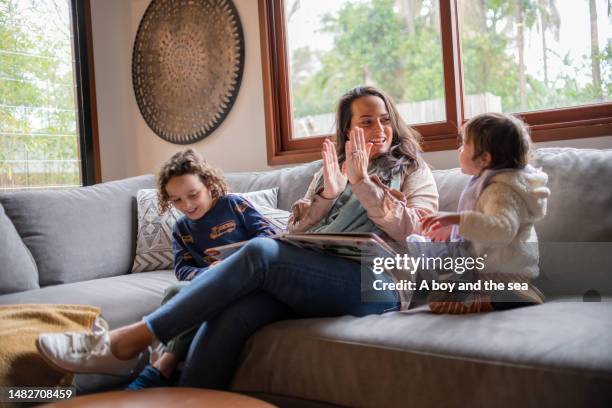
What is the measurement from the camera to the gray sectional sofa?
119 centimetres

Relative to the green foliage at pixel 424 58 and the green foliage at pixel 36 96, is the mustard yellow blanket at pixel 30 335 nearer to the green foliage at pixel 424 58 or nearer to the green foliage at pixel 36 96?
the green foliage at pixel 36 96

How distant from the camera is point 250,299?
1.59 meters

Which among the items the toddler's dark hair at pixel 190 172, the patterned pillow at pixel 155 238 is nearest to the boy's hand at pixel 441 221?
the toddler's dark hair at pixel 190 172

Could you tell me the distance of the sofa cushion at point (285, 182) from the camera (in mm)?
2496

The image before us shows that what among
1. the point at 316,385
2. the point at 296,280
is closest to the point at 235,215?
the point at 296,280

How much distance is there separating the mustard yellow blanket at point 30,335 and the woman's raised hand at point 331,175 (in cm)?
80

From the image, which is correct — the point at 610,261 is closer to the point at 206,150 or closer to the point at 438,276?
the point at 438,276

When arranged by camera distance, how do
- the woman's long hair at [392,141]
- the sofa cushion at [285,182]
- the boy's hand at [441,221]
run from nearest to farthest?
the boy's hand at [441,221]
the woman's long hair at [392,141]
the sofa cushion at [285,182]

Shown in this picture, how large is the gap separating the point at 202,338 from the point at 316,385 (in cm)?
33

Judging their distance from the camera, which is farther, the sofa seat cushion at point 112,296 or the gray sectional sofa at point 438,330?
the sofa seat cushion at point 112,296

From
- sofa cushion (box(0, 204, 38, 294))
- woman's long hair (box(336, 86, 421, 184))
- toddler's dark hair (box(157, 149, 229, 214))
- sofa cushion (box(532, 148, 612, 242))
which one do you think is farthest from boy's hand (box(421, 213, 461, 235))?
sofa cushion (box(0, 204, 38, 294))

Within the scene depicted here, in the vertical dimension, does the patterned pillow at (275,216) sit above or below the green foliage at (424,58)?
below

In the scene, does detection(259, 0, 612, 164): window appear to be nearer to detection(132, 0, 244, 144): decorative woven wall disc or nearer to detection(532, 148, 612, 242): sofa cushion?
detection(132, 0, 244, 144): decorative woven wall disc

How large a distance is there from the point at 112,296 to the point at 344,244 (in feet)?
3.11
